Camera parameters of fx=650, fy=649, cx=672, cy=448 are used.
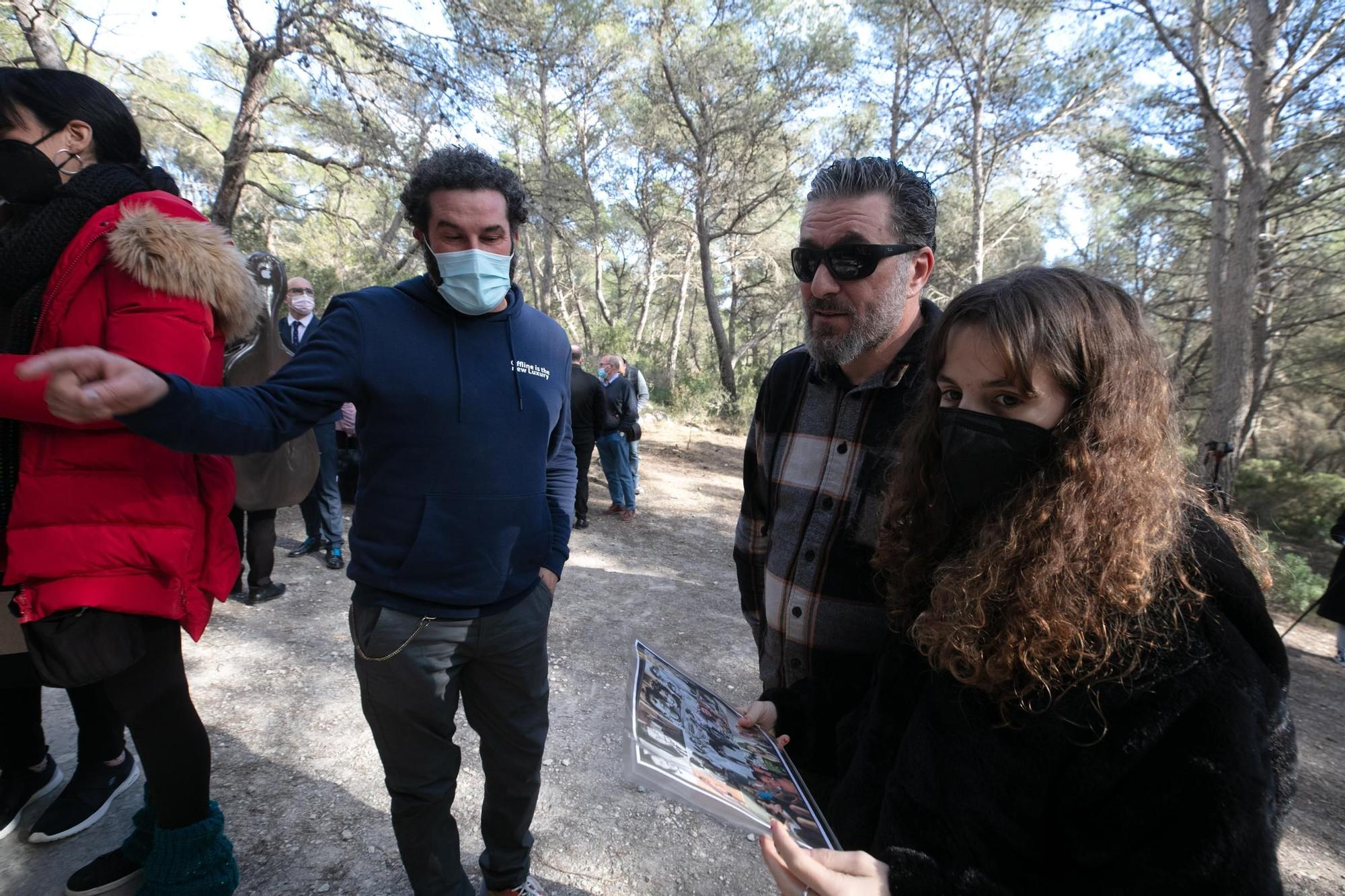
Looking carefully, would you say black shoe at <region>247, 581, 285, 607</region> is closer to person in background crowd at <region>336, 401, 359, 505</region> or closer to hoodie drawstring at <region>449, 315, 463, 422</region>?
person in background crowd at <region>336, 401, 359, 505</region>

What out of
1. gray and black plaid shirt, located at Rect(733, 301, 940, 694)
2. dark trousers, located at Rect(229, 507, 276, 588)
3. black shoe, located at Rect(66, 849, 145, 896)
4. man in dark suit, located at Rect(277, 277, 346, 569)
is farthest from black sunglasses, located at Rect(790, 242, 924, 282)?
man in dark suit, located at Rect(277, 277, 346, 569)

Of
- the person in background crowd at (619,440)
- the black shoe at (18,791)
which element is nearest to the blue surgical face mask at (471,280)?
the black shoe at (18,791)

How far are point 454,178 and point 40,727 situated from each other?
7.59ft

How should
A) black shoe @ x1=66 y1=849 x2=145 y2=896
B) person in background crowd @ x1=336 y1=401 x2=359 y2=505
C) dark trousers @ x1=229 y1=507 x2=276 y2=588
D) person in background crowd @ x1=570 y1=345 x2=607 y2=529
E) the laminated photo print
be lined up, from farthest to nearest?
1. person in background crowd @ x1=570 y1=345 x2=607 y2=529
2. person in background crowd @ x1=336 y1=401 x2=359 y2=505
3. dark trousers @ x1=229 y1=507 x2=276 y2=588
4. black shoe @ x1=66 y1=849 x2=145 y2=896
5. the laminated photo print

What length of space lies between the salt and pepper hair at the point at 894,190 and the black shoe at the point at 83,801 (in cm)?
295

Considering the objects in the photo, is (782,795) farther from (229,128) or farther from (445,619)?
(229,128)

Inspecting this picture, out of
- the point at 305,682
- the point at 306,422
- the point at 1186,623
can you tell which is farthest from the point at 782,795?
the point at 305,682

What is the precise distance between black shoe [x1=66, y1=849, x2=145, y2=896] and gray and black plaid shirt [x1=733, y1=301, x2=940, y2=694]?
1928 millimetres

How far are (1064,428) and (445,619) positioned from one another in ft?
4.65

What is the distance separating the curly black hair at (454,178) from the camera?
166cm

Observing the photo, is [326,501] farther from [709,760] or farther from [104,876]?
[709,760]

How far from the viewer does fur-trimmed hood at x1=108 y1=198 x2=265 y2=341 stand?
1.44m

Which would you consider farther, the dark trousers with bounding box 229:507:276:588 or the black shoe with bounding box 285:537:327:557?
the black shoe with bounding box 285:537:327:557

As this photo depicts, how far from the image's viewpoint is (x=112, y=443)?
1.48m
